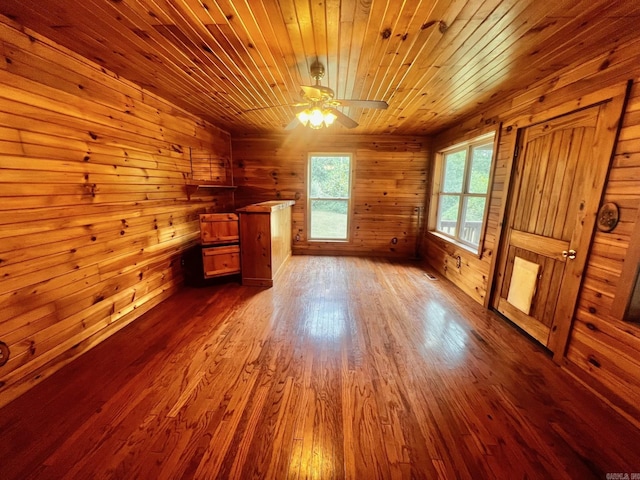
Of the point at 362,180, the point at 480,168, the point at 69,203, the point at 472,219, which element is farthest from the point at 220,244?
the point at 480,168

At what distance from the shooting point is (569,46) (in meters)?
1.74

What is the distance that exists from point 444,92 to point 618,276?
86.2 inches

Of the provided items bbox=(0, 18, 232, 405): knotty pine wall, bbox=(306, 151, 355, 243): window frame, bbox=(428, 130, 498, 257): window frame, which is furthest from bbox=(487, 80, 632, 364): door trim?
bbox=(0, 18, 232, 405): knotty pine wall

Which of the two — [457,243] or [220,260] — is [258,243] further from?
[457,243]

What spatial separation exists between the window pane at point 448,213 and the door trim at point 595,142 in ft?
4.25

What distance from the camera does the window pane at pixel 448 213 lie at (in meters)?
4.10

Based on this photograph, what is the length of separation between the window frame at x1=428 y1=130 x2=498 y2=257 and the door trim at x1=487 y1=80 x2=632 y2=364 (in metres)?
0.28

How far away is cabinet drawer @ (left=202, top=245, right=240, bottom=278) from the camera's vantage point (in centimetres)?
340

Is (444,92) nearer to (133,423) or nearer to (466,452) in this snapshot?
(466,452)

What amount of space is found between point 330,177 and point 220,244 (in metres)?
2.65

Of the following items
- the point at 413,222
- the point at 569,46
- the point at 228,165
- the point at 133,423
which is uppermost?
the point at 569,46

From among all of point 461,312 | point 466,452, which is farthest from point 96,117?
point 461,312

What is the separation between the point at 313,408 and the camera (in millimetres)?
1590

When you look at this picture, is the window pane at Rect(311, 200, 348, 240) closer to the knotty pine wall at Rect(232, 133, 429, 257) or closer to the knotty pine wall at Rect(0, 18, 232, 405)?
the knotty pine wall at Rect(232, 133, 429, 257)
